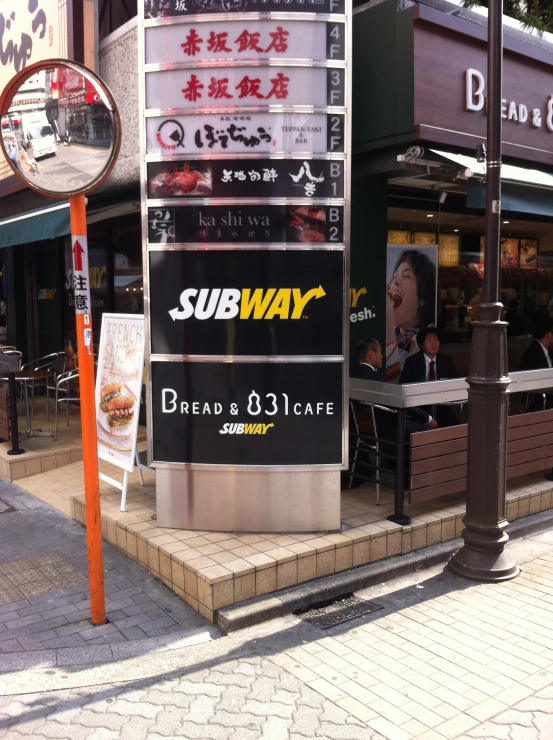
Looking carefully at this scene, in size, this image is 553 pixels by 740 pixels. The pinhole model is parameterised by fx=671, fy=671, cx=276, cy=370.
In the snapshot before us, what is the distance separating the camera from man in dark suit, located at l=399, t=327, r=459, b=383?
7.03m

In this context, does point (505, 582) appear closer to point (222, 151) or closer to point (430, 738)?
point (430, 738)

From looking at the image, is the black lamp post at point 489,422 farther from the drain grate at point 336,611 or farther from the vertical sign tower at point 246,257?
the vertical sign tower at point 246,257

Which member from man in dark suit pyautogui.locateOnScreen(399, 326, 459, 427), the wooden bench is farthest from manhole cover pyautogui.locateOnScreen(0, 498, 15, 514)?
man in dark suit pyautogui.locateOnScreen(399, 326, 459, 427)

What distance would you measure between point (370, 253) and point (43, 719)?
16.1ft

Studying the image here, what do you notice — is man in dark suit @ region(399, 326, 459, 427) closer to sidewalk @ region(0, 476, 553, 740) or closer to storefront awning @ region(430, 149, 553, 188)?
storefront awning @ region(430, 149, 553, 188)

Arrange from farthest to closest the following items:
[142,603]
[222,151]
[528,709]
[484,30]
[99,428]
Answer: [484,30] < [99,428] < [222,151] < [142,603] < [528,709]

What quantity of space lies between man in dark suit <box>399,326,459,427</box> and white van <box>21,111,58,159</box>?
14.2 feet

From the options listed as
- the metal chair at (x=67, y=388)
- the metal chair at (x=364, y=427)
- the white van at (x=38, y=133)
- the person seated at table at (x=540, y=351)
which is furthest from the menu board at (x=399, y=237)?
the white van at (x=38, y=133)

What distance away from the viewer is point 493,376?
501 cm

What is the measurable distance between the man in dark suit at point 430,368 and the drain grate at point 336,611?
2.74 meters

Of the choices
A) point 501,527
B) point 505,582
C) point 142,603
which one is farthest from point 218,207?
point 505,582

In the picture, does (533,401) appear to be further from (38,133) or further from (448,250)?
(38,133)

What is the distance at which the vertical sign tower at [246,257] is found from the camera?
489cm

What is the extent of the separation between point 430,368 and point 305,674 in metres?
4.03
